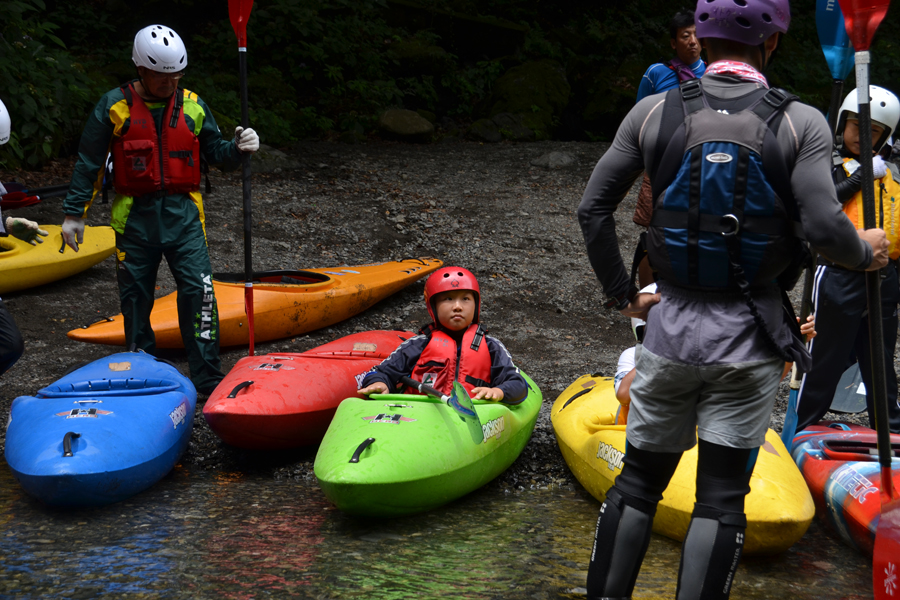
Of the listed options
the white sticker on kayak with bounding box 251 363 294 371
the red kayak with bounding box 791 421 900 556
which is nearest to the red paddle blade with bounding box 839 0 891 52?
the red kayak with bounding box 791 421 900 556

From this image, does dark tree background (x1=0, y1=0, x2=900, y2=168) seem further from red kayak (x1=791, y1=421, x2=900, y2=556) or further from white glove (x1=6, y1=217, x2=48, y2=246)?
red kayak (x1=791, y1=421, x2=900, y2=556)

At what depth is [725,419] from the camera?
5.74ft

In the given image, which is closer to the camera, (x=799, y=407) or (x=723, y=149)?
(x=723, y=149)

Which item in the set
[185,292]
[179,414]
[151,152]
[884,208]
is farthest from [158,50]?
[884,208]

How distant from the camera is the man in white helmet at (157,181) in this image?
3.83 m

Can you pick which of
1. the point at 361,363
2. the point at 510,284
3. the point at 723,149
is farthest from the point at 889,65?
the point at 723,149

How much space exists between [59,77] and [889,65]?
10.5m

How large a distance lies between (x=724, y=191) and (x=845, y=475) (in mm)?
1660

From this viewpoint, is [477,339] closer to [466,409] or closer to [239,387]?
[466,409]

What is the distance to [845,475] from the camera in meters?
2.79

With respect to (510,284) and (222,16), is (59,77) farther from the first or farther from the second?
(510,284)

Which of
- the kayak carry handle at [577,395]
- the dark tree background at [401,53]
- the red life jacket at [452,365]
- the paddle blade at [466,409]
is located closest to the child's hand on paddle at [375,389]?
the red life jacket at [452,365]

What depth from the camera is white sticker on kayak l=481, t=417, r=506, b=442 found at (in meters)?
3.00

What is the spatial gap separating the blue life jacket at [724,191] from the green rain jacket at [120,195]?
2.90 meters
